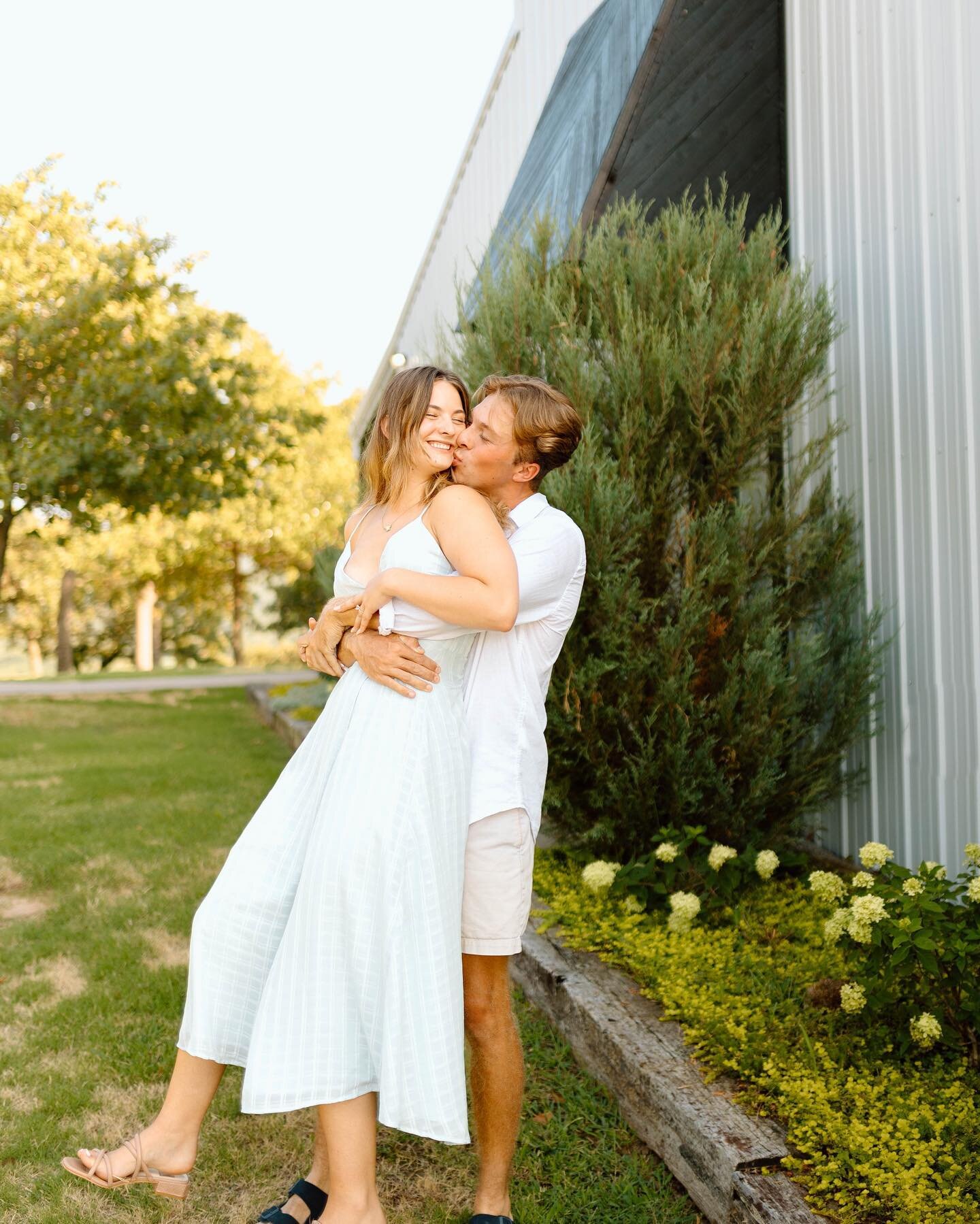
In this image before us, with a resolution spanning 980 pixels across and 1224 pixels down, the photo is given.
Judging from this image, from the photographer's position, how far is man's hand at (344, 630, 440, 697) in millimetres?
2389

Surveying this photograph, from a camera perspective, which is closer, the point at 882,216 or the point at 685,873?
the point at 685,873

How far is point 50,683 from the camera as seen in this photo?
19766mm

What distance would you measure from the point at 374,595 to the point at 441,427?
1.51 feet

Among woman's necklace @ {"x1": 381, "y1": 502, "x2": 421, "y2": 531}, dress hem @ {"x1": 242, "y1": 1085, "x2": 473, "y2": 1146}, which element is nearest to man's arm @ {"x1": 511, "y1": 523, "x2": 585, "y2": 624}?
woman's necklace @ {"x1": 381, "y1": 502, "x2": 421, "y2": 531}

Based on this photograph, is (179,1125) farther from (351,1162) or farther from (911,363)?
(911,363)

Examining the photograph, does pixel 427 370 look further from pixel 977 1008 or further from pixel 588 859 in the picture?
pixel 588 859

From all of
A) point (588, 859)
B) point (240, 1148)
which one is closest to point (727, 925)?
point (588, 859)

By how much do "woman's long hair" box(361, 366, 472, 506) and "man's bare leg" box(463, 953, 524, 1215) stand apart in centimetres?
118

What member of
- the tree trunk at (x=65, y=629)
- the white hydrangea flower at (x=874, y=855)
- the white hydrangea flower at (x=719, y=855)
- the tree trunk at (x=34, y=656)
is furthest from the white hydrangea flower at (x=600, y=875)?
the tree trunk at (x=34, y=656)

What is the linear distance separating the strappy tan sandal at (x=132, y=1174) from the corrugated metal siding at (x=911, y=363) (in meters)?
3.11

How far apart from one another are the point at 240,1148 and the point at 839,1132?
5.57 feet

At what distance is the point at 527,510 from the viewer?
2635 millimetres

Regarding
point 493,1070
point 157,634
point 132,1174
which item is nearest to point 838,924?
point 493,1070

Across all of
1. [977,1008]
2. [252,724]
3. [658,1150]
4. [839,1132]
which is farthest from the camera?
[252,724]
